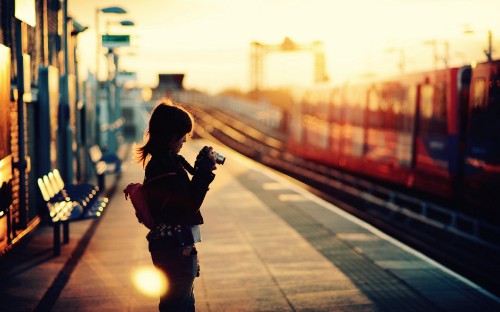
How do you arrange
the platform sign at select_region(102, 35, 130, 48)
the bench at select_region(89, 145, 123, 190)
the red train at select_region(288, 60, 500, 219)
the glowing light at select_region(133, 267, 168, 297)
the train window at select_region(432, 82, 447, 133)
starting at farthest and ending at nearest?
1. the platform sign at select_region(102, 35, 130, 48)
2. the train window at select_region(432, 82, 447, 133)
3. the bench at select_region(89, 145, 123, 190)
4. the red train at select_region(288, 60, 500, 219)
5. the glowing light at select_region(133, 267, 168, 297)

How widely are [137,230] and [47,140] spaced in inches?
75.1

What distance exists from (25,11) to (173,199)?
13.5ft

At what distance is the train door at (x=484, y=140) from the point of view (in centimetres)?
1169

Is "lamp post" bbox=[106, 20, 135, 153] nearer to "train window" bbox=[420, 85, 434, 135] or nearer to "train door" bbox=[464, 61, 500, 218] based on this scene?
"train window" bbox=[420, 85, 434, 135]

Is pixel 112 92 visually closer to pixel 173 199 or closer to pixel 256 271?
pixel 256 271

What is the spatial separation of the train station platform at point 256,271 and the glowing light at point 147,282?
0.04 m

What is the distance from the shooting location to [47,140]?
31.4ft

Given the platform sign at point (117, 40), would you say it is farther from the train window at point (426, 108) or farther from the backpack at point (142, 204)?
the backpack at point (142, 204)

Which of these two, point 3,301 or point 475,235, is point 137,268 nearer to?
point 3,301

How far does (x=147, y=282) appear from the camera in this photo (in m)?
6.82

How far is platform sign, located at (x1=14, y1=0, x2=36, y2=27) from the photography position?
6629 mm

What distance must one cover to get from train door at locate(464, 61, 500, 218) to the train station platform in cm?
288

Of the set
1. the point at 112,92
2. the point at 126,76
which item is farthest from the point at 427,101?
the point at 126,76

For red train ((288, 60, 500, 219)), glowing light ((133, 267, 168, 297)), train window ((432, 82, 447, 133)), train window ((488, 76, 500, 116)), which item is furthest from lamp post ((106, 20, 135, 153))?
glowing light ((133, 267, 168, 297))
